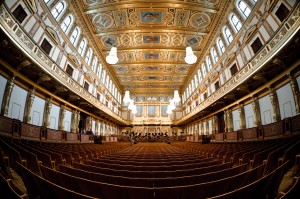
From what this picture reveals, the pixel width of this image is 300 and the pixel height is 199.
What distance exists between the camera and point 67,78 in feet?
34.7

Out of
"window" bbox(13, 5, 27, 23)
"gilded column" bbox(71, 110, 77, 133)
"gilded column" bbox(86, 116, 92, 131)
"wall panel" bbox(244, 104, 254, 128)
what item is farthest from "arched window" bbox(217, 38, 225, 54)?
"gilded column" bbox(86, 116, 92, 131)

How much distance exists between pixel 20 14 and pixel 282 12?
41.7 feet

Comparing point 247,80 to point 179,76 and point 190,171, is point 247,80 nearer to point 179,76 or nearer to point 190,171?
point 190,171

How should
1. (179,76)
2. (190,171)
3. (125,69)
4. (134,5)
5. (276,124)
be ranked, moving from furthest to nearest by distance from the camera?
1. (179,76)
2. (125,69)
3. (134,5)
4. (276,124)
5. (190,171)

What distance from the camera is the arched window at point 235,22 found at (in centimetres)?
1091

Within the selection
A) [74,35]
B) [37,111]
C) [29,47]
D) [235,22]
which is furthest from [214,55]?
[37,111]

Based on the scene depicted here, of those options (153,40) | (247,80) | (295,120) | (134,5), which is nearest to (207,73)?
(153,40)

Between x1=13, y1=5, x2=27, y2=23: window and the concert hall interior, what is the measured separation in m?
0.05

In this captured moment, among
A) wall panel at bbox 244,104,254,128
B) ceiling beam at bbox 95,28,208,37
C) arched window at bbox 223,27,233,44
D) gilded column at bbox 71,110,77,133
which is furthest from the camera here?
ceiling beam at bbox 95,28,208,37

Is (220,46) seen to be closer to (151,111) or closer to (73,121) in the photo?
(73,121)

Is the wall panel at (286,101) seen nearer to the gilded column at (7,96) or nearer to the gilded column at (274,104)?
the gilded column at (274,104)

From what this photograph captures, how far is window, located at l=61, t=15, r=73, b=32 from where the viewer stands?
36.2 ft

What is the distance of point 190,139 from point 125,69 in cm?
1334

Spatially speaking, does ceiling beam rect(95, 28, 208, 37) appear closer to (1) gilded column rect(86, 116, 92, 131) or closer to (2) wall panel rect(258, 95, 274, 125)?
(2) wall panel rect(258, 95, 274, 125)
